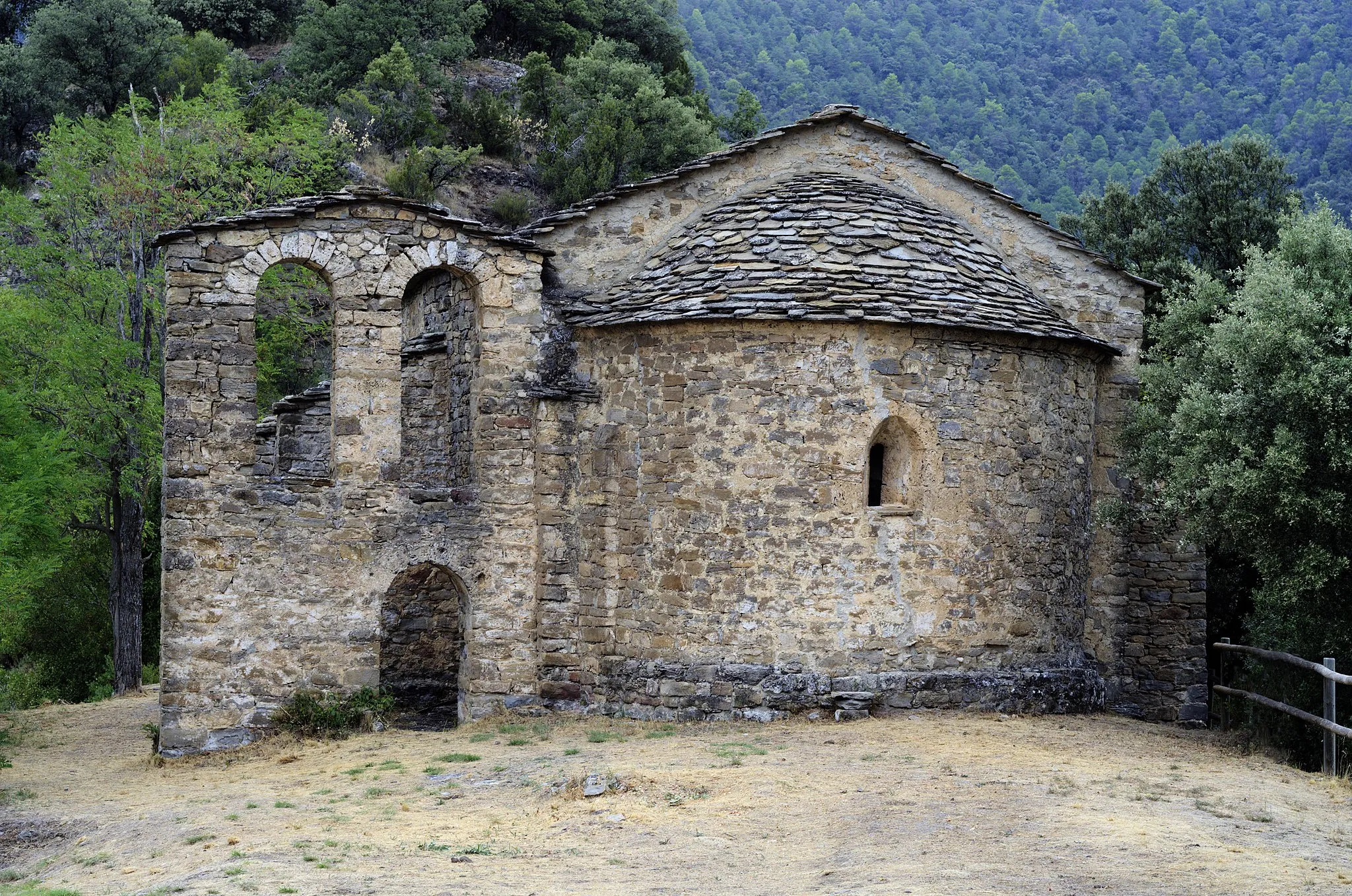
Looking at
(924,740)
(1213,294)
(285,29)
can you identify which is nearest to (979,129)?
(285,29)

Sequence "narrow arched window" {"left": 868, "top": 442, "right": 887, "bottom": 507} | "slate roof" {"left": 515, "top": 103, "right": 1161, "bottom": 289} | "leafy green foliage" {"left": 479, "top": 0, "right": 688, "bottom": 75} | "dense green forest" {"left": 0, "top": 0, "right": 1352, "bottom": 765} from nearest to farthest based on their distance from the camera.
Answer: "dense green forest" {"left": 0, "top": 0, "right": 1352, "bottom": 765} < "narrow arched window" {"left": 868, "top": 442, "right": 887, "bottom": 507} < "slate roof" {"left": 515, "top": 103, "right": 1161, "bottom": 289} < "leafy green foliage" {"left": 479, "top": 0, "right": 688, "bottom": 75}

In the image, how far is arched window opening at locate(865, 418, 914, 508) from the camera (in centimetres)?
1388

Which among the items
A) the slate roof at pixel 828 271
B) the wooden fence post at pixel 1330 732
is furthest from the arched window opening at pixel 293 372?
the wooden fence post at pixel 1330 732

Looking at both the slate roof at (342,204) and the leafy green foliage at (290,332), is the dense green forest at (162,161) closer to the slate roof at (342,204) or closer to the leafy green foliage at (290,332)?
the leafy green foliage at (290,332)

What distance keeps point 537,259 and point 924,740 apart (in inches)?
254

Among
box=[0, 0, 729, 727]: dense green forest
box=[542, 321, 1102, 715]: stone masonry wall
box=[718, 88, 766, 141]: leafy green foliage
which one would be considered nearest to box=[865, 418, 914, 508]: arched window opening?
box=[542, 321, 1102, 715]: stone masonry wall

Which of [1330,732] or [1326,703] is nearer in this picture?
[1330,732]

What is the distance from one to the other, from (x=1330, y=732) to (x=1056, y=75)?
51.5 metres

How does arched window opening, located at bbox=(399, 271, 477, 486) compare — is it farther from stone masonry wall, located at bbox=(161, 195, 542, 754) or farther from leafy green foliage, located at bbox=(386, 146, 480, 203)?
leafy green foliage, located at bbox=(386, 146, 480, 203)

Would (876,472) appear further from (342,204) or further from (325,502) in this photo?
(342,204)

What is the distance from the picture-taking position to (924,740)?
12367 mm

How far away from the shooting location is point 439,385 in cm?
1588

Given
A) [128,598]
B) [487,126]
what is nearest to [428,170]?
[487,126]

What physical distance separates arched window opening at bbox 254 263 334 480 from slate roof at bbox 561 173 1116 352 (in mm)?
3632
